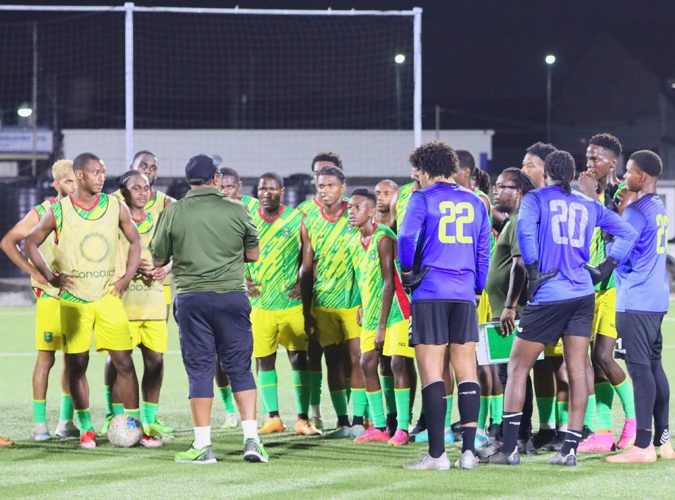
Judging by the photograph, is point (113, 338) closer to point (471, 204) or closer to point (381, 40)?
point (471, 204)

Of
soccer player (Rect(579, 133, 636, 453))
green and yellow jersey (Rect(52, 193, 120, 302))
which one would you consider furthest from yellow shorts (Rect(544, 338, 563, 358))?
green and yellow jersey (Rect(52, 193, 120, 302))

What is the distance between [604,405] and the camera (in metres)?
8.68

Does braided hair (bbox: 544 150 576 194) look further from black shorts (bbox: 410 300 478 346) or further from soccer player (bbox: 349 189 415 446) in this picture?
soccer player (bbox: 349 189 415 446)

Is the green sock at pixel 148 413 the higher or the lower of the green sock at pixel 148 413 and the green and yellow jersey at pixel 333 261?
the lower

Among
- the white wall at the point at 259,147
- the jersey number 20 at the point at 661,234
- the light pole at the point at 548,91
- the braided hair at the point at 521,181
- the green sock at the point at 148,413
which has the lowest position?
the green sock at the point at 148,413

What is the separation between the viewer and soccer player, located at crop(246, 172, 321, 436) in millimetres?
9539

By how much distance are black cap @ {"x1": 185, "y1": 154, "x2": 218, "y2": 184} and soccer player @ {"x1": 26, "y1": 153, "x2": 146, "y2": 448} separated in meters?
1.01

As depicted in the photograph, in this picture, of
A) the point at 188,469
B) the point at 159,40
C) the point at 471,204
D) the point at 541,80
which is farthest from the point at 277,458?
the point at 541,80

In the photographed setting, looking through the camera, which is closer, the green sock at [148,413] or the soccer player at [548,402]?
the soccer player at [548,402]

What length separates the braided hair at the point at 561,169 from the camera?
24.7ft

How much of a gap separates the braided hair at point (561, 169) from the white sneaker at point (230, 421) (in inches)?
139

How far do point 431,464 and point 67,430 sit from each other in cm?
322

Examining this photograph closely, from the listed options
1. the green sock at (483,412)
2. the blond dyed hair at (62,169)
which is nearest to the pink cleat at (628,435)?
the green sock at (483,412)

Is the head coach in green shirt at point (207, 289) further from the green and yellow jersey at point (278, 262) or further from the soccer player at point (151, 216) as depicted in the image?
the green and yellow jersey at point (278, 262)
